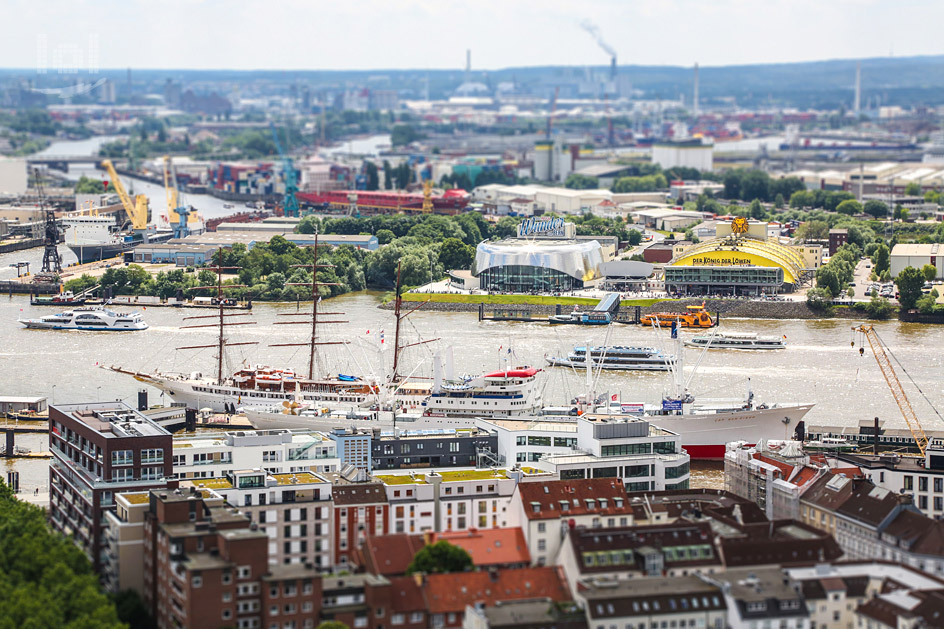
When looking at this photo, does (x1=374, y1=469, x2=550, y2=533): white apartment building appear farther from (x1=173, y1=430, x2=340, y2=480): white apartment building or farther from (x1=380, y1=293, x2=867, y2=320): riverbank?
(x1=380, y1=293, x2=867, y2=320): riverbank

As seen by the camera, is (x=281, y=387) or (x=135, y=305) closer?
(x=281, y=387)

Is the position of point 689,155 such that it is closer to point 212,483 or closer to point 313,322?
point 313,322

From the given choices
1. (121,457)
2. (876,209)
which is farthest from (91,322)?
(876,209)

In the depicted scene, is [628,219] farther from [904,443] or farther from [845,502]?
[845,502]

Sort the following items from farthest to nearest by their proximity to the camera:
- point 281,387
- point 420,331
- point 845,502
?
point 420,331, point 281,387, point 845,502

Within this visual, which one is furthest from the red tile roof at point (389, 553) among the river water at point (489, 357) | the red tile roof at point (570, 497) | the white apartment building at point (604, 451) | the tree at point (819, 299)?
the tree at point (819, 299)

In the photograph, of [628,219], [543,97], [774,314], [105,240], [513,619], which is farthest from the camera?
[543,97]

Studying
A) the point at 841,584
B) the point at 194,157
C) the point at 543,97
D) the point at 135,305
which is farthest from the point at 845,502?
the point at 543,97

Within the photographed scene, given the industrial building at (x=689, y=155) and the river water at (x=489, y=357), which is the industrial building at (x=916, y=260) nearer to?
the river water at (x=489, y=357)
